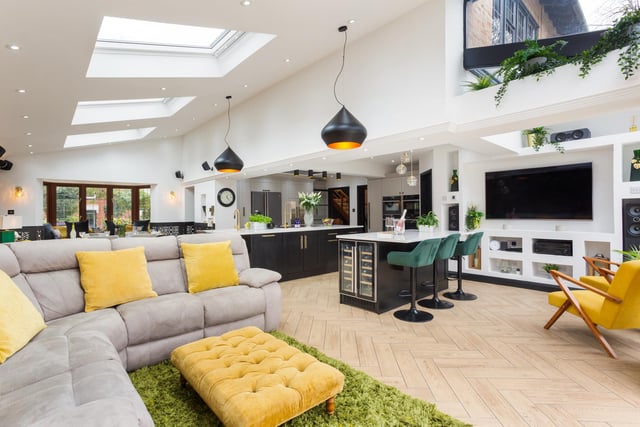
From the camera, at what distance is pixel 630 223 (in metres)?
4.38

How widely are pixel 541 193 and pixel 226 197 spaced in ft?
23.5

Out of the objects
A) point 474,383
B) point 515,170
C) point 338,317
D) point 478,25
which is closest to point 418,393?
point 474,383

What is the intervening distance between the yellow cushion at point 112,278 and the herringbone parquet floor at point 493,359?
1471 mm

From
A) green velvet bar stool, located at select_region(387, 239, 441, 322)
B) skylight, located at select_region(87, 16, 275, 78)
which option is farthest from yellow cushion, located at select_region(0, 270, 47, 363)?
green velvet bar stool, located at select_region(387, 239, 441, 322)

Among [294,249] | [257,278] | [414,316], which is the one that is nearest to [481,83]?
[414,316]

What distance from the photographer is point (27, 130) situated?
5863mm

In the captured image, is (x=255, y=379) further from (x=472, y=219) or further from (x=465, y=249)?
(x=472, y=219)

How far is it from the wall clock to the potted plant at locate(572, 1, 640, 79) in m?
7.80

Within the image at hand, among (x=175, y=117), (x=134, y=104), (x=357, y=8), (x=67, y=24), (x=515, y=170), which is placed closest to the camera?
(x=67, y=24)

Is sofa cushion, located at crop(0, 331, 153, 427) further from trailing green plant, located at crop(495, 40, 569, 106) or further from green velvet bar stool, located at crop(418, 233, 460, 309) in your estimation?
trailing green plant, located at crop(495, 40, 569, 106)

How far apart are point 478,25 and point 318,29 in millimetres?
2023

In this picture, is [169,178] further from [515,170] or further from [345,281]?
[515,170]

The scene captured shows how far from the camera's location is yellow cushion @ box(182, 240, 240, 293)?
314 centimetres

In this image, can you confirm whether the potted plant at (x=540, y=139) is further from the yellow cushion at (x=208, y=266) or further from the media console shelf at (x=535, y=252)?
the yellow cushion at (x=208, y=266)
